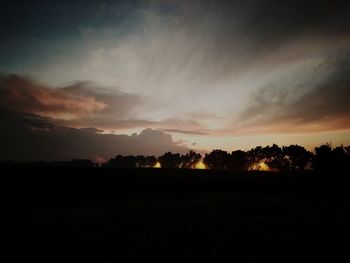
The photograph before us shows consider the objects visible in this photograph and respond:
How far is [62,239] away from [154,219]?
31.3 ft

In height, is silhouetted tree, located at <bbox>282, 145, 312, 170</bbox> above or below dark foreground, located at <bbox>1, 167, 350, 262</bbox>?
above

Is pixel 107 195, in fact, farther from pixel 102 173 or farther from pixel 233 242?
pixel 233 242

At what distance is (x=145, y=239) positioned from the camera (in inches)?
760

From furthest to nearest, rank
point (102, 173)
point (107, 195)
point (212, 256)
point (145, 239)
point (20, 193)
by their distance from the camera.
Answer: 1. point (102, 173)
2. point (107, 195)
3. point (20, 193)
4. point (145, 239)
5. point (212, 256)

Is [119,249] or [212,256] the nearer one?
[212,256]

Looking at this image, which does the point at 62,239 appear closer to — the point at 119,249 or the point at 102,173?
the point at 119,249

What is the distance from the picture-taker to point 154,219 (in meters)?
26.7

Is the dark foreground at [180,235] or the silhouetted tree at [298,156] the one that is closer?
the dark foreground at [180,235]

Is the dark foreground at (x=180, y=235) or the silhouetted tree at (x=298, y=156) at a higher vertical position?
the silhouetted tree at (x=298, y=156)

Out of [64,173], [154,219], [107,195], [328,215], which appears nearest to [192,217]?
[154,219]

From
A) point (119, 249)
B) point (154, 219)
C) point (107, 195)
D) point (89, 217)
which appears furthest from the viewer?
point (107, 195)

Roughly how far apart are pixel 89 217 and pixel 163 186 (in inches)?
1384

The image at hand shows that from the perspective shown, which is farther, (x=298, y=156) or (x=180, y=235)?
(x=298, y=156)

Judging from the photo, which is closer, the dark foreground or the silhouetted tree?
the dark foreground
